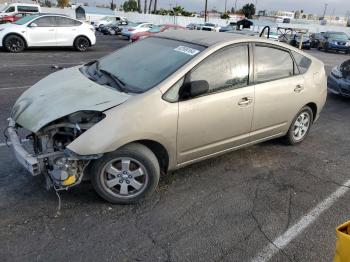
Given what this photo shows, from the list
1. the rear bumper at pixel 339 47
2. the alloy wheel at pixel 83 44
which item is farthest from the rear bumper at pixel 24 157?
the rear bumper at pixel 339 47

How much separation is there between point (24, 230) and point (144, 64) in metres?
2.09

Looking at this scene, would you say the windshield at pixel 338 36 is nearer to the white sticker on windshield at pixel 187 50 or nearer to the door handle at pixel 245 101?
the door handle at pixel 245 101

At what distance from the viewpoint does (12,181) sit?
385 cm

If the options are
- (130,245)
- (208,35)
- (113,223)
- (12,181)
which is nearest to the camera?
(130,245)

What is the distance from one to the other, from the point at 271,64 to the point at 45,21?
39.8ft

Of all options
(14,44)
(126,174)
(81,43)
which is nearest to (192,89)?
(126,174)

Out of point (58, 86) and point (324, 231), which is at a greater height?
point (58, 86)

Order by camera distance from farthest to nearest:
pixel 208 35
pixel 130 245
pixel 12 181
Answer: pixel 208 35, pixel 12 181, pixel 130 245

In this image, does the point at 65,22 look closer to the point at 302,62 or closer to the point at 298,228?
the point at 302,62

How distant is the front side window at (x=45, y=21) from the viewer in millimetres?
14047

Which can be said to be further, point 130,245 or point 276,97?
point 276,97

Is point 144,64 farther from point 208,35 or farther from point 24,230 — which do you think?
point 24,230

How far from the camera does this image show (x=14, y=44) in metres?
13.8

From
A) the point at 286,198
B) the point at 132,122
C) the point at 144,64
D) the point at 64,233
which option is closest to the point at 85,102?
the point at 132,122
